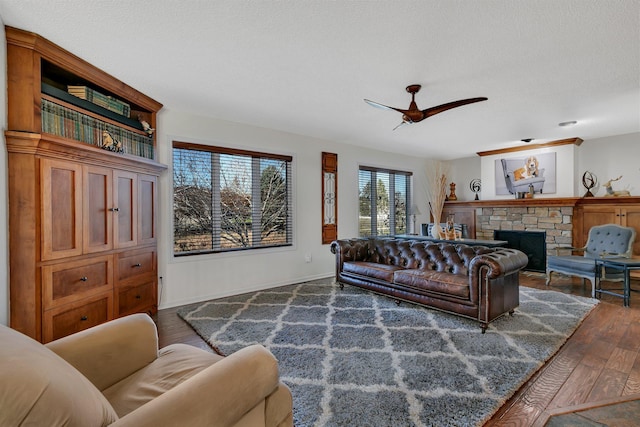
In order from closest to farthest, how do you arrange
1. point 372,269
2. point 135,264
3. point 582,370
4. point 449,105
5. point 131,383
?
1. point 131,383
2. point 582,370
3. point 449,105
4. point 135,264
5. point 372,269

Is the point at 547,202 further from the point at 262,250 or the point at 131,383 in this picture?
the point at 131,383

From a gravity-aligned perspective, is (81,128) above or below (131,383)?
above

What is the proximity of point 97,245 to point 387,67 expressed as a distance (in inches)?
115

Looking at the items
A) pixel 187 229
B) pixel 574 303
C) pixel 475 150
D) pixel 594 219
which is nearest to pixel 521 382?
pixel 574 303

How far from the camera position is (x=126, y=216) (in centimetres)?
297

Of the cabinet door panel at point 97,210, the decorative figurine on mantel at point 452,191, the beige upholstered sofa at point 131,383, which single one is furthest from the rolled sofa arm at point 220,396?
the decorative figurine on mantel at point 452,191

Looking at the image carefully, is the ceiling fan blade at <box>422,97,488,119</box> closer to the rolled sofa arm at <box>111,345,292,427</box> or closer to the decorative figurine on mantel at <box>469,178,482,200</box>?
the rolled sofa arm at <box>111,345,292,427</box>

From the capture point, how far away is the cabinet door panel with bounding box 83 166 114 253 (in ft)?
8.32

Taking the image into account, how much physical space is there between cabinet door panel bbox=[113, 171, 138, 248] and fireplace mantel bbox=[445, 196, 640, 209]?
6.19m

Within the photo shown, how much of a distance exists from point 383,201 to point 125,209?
4.59 metres

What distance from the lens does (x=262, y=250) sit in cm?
444

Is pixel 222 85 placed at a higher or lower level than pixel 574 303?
higher

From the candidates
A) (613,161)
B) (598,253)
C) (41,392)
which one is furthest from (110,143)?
(613,161)

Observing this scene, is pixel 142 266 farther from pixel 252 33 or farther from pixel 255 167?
pixel 252 33
